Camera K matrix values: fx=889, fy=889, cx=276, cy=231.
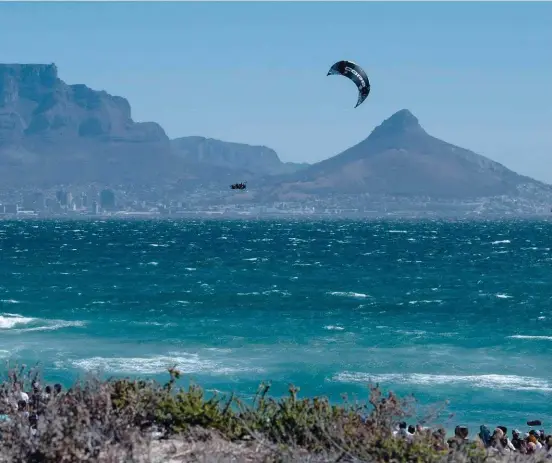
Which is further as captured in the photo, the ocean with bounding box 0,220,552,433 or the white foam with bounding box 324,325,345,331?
the white foam with bounding box 324,325,345,331

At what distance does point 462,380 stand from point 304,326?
17982 mm

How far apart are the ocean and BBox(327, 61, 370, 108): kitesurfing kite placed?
29.1 feet

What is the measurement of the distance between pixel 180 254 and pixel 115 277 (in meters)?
39.4

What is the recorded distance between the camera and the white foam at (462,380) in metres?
36.6

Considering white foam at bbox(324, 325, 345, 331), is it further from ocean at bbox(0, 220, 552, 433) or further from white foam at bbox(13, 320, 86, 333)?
white foam at bbox(13, 320, 86, 333)

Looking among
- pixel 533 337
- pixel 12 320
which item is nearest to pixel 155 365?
pixel 12 320

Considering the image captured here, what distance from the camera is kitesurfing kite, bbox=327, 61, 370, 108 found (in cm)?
1574

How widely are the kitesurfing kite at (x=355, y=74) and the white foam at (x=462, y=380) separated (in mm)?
22515

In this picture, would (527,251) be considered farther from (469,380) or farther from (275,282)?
(469,380)

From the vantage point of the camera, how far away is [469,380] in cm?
3747

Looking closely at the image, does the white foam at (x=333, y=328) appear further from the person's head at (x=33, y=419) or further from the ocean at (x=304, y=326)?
the person's head at (x=33, y=419)

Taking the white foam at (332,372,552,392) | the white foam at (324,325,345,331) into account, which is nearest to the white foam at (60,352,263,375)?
the white foam at (332,372,552,392)

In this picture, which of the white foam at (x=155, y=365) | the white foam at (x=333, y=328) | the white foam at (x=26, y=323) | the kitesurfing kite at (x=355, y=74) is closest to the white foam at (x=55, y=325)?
the white foam at (x=26, y=323)

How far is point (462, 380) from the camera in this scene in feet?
123
